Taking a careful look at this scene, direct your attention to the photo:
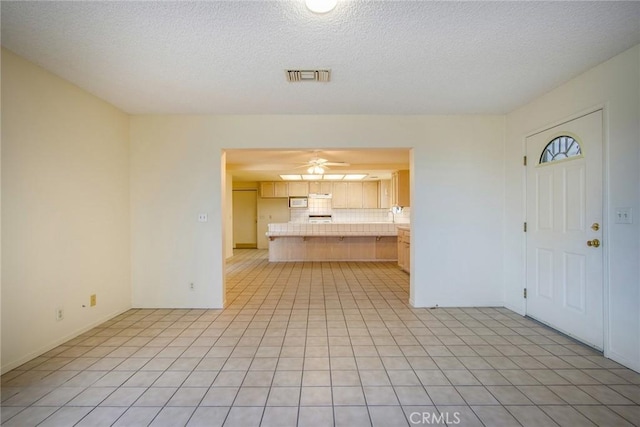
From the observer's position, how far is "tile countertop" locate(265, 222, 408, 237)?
686 cm

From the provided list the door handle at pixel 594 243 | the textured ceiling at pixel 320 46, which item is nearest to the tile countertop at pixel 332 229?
the textured ceiling at pixel 320 46

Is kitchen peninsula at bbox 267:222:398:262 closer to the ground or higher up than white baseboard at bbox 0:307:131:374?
higher up

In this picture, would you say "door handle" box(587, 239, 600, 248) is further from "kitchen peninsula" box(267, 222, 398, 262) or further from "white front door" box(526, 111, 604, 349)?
"kitchen peninsula" box(267, 222, 398, 262)

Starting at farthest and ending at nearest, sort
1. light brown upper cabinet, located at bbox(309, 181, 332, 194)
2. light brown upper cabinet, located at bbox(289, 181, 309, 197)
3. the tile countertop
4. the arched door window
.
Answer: light brown upper cabinet, located at bbox(289, 181, 309, 197) → light brown upper cabinet, located at bbox(309, 181, 332, 194) → the tile countertop → the arched door window

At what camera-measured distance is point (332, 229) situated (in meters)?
6.93

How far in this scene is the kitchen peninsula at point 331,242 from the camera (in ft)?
22.6

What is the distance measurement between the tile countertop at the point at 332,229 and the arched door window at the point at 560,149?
13.2 feet

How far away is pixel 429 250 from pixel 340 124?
6.21 feet

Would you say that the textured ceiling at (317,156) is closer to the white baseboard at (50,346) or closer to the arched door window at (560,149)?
the arched door window at (560,149)

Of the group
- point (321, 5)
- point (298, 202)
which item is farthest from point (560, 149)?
point (298, 202)

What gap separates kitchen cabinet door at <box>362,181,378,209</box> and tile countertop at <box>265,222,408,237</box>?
2.20 m

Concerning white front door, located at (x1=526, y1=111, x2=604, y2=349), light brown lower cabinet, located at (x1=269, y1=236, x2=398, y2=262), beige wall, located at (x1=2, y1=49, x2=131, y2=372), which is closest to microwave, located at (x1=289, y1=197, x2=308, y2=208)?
light brown lower cabinet, located at (x1=269, y1=236, x2=398, y2=262)

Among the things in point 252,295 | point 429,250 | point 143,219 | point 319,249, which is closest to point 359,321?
point 429,250

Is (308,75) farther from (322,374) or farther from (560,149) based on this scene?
(560,149)
